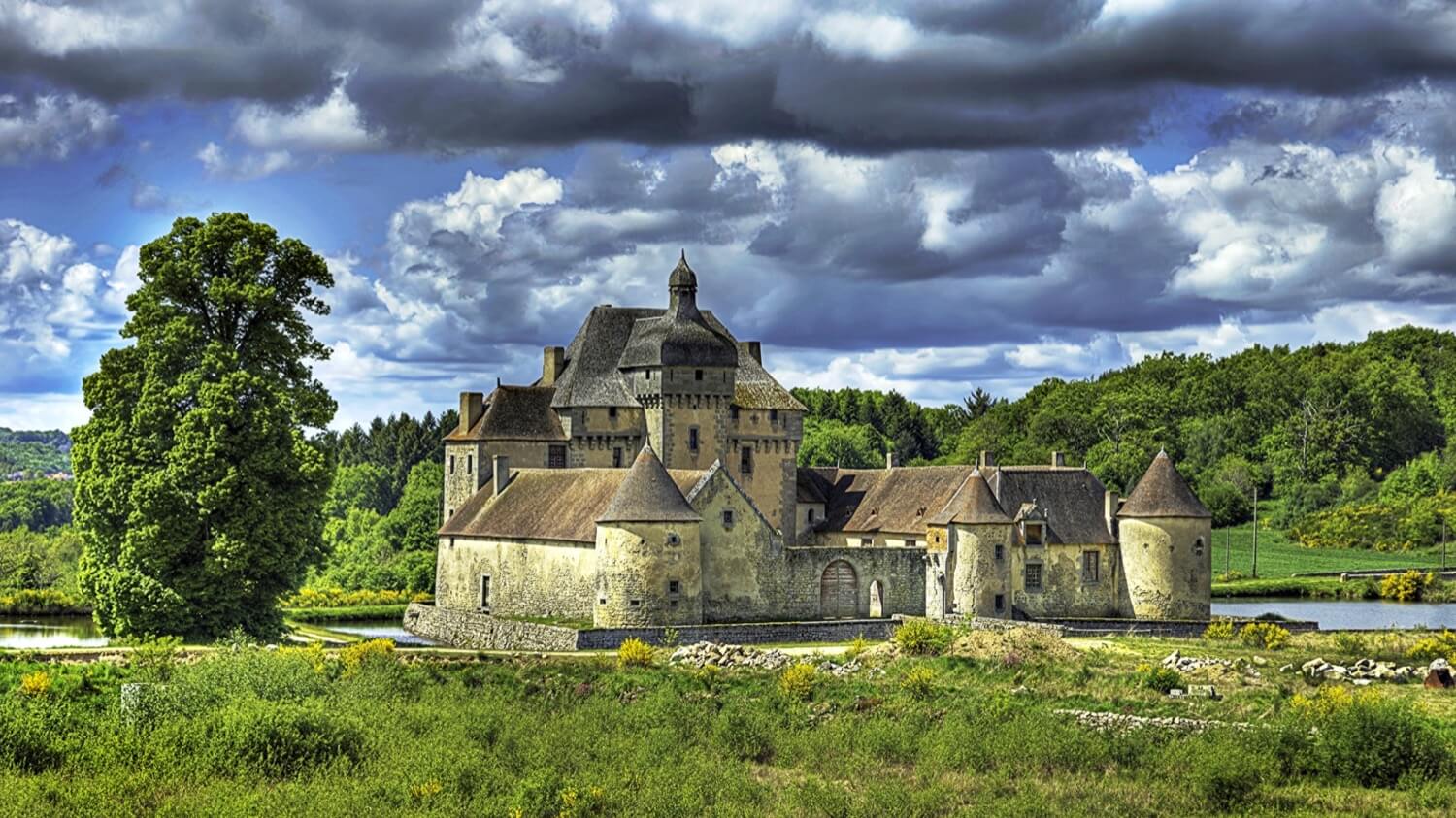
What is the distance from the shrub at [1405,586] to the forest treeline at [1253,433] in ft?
60.6

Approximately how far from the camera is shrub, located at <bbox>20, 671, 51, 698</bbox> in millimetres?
32719

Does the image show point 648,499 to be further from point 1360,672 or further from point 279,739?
point 279,739

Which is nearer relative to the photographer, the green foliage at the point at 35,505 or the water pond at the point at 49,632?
the water pond at the point at 49,632

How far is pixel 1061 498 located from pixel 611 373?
16.2 metres

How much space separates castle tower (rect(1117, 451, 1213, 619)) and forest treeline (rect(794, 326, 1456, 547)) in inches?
1632

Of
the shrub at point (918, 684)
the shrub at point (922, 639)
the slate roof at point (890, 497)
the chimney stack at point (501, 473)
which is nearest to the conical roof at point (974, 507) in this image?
the slate roof at point (890, 497)

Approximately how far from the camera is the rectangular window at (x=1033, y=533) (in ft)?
182

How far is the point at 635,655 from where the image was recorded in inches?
1655

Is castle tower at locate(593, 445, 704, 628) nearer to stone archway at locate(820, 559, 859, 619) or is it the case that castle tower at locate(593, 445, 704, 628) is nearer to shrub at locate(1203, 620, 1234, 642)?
stone archway at locate(820, 559, 859, 619)

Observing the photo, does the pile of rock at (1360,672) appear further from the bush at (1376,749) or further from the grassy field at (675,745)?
the bush at (1376,749)

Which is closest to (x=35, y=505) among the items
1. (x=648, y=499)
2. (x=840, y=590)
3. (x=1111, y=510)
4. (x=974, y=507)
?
(x=840, y=590)

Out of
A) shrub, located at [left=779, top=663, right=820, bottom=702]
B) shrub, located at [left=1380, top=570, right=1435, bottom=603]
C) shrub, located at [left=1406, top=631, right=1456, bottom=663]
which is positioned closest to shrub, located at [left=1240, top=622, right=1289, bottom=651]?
shrub, located at [left=1406, top=631, right=1456, bottom=663]

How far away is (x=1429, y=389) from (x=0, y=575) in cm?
10436

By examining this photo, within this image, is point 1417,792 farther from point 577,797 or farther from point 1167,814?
point 577,797
